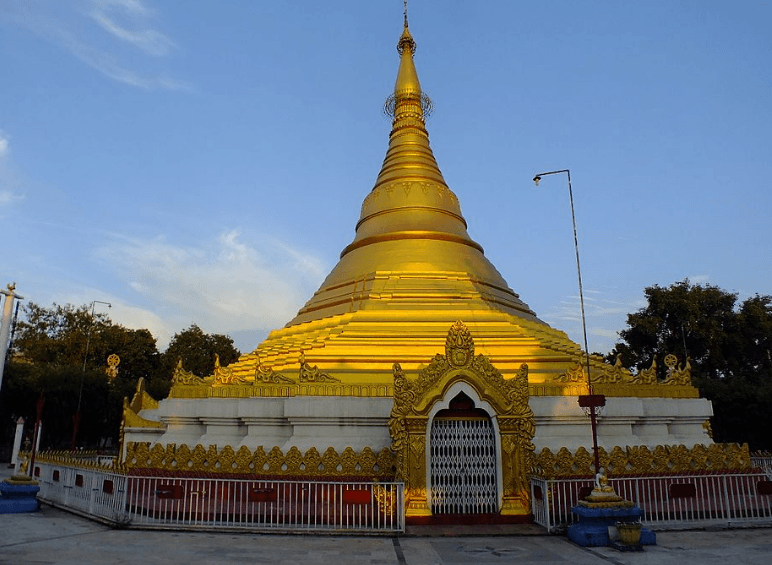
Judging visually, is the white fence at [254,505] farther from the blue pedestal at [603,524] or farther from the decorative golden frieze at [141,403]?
the decorative golden frieze at [141,403]

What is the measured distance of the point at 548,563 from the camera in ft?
27.9

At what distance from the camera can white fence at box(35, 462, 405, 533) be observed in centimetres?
1095

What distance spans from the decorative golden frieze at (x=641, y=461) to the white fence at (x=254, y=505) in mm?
3668

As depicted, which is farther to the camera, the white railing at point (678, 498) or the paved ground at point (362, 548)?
the white railing at point (678, 498)

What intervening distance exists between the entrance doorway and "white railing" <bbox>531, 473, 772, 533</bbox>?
104 centimetres

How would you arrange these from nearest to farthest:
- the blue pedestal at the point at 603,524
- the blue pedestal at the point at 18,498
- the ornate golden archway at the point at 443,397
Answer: the blue pedestal at the point at 603,524 → the ornate golden archway at the point at 443,397 → the blue pedestal at the point at 18,498

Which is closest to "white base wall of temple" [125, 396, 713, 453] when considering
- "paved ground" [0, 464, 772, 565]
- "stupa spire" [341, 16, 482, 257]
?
"paved ground" [0, 464, 772, 565]

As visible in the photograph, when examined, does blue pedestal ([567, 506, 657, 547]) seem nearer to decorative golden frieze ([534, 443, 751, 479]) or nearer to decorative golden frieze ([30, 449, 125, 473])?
decorative golden frieze ([534, 443, 751, 479])

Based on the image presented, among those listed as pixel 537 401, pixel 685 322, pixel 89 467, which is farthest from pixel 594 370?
pixel 685 322

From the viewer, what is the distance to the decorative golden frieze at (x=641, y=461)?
481 inches

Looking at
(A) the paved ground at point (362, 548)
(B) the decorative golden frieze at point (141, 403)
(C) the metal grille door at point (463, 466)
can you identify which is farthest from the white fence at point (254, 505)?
(B) the decorative golden frieze at point (141, 403)

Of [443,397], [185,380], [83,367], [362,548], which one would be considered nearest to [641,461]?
[443,397]

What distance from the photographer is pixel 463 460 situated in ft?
40.3

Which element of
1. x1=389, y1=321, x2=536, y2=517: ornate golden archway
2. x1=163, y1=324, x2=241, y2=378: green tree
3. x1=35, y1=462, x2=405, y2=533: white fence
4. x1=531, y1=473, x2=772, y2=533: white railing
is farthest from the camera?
x1=163, y1=324, x2=241, y2=378: green tree
